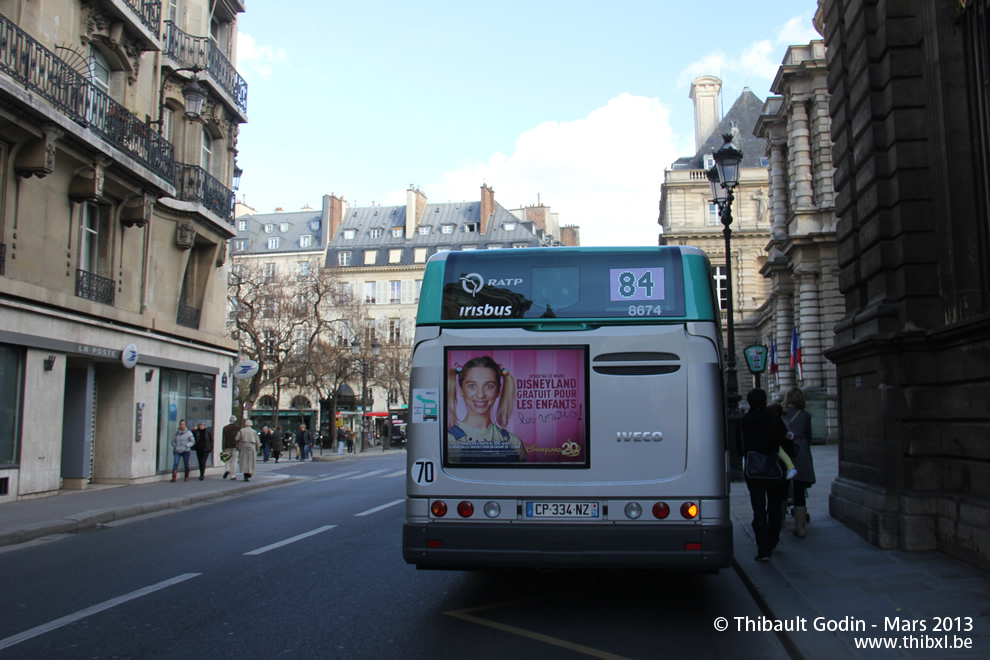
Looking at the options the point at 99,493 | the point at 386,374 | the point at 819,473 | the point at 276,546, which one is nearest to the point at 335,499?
the point at 99,493

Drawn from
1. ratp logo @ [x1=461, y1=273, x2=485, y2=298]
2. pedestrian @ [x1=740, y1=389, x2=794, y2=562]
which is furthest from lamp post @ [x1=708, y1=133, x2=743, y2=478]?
ratp logo @ [x1=461, y1=273, x2=485, y2=298]

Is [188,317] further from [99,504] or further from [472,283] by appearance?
[472,283]

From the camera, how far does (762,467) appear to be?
8.59 m

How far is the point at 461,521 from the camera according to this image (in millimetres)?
6457

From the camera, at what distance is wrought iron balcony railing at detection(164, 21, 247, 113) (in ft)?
76.1

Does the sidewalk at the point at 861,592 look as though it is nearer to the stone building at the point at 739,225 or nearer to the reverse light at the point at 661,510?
the reverse light at the point at 661,510

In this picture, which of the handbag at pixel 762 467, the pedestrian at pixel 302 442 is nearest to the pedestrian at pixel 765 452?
the handbag at pixel 762 467

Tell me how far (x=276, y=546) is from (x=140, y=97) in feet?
49.4

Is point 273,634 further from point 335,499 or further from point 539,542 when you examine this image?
point 335,499

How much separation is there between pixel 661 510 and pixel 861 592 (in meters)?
1.93

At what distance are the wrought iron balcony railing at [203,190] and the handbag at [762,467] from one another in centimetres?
1891

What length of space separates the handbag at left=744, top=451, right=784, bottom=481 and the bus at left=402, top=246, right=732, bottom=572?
227cm

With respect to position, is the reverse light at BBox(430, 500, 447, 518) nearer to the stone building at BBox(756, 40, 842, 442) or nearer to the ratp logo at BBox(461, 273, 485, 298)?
the ratp logo at BBox(461, 273, 485, 298)

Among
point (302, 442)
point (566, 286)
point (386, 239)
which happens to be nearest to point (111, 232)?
point (566, 286)
